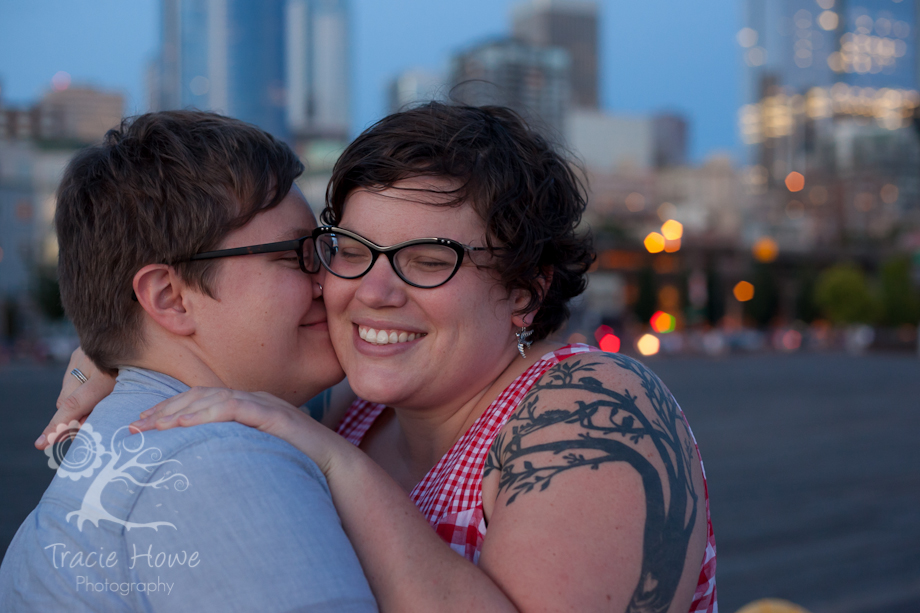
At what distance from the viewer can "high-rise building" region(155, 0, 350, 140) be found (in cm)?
10706

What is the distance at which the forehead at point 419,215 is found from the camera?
1.92 meters

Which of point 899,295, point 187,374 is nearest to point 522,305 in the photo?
point 187,374

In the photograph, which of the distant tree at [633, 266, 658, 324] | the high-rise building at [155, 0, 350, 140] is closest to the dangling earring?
the distant tree at [633, 266, 658, 324]

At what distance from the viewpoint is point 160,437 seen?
1.44m

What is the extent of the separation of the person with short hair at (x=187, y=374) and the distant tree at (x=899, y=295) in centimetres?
6233

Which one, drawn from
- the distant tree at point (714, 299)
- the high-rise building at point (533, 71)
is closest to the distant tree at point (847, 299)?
the distant tree at point (714, 299)

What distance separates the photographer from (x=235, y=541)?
1.32 metres

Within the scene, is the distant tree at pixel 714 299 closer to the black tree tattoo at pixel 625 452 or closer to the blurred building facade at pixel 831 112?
the blurred building facade at pixel 831 112

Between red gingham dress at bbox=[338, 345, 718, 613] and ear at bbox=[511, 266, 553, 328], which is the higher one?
ear at bbox=[511, 266, 553, 328]

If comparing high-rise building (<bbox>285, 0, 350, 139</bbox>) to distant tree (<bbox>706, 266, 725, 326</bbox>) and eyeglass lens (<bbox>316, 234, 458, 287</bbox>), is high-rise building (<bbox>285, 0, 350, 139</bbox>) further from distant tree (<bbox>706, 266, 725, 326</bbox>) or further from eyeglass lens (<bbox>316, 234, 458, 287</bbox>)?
eyeglass lens (<bbox>316, 234, 458, 287</bbox>)

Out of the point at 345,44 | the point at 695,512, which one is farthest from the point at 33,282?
the point at 345,44

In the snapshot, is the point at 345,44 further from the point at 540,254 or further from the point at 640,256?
the point at 540,254

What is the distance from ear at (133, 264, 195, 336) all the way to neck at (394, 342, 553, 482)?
676 mm

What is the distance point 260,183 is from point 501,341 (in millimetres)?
761
